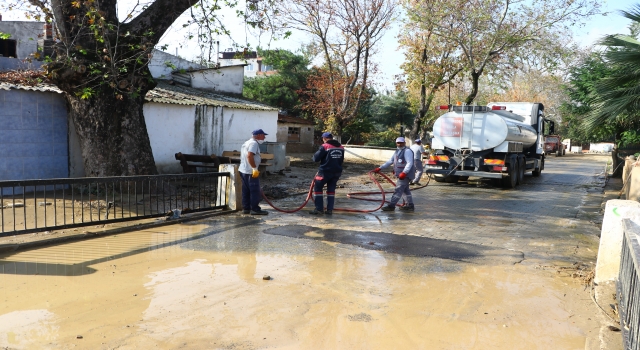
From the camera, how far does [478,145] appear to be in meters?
15.5

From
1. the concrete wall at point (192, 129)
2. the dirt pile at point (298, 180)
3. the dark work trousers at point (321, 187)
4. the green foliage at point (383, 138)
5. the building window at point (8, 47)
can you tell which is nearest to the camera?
the dark work trousers at point (321, 187)

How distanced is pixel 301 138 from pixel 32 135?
23.2 metres

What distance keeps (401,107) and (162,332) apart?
3540cm

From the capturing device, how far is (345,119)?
2616 centimetres

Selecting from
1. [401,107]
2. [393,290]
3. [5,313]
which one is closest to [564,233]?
[393,290]

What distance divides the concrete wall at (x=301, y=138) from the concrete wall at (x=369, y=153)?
4.35 metres

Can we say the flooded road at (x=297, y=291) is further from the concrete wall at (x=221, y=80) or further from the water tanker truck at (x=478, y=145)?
the concrete wall at (x=221, y=80)

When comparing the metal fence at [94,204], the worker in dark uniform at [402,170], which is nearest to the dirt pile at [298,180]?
the metal fence at [94,204]

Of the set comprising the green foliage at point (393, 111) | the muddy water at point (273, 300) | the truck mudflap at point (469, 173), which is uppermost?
the green foliage at point (393, 111)

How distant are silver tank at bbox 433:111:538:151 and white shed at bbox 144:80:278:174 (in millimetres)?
7790

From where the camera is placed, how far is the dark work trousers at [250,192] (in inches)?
381

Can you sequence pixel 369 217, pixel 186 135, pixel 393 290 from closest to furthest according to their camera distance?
pixel 393 290 < pixel 369 217 < pixel 186 135

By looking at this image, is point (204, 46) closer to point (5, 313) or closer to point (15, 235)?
point (15, 235)

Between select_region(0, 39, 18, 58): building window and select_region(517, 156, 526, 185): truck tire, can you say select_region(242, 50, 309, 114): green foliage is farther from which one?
select_region(517, 156, 526, 185): truck tire
